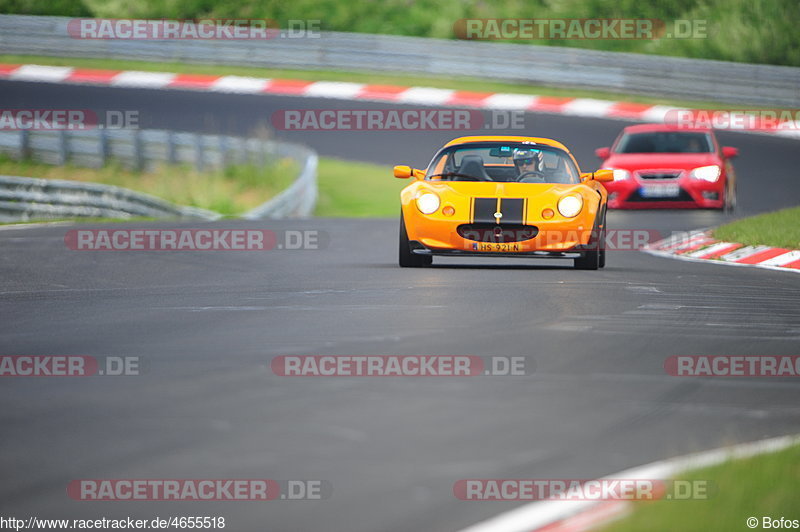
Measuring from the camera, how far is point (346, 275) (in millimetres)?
12703

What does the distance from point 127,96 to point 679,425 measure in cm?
2812

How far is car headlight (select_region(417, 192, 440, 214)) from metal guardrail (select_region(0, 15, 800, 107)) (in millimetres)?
20583

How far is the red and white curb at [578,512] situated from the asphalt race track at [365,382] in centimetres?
9

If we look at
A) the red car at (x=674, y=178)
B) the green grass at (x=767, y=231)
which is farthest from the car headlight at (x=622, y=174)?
the green grass at (x=767, y=231)

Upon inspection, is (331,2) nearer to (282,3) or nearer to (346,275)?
(282,3)

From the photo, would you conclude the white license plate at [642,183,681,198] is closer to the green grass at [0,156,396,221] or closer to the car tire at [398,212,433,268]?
the green grass at [0,156,396,221]

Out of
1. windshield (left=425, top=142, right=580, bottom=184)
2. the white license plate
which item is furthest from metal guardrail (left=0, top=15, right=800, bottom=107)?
windshield (left=425, top=142, right=580, bottom=184)

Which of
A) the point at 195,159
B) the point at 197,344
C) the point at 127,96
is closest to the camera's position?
the point at 197,344

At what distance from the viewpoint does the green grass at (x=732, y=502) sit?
172 inches

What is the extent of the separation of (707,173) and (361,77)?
1606 cm

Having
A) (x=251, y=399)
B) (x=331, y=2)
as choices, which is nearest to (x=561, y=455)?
(x=251, y=399)

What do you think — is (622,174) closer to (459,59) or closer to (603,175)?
(603,175)

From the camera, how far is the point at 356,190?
26578 millimetres

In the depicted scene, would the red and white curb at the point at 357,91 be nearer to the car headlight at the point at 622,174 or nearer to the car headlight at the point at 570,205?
the car headlight at the point at 622,174
